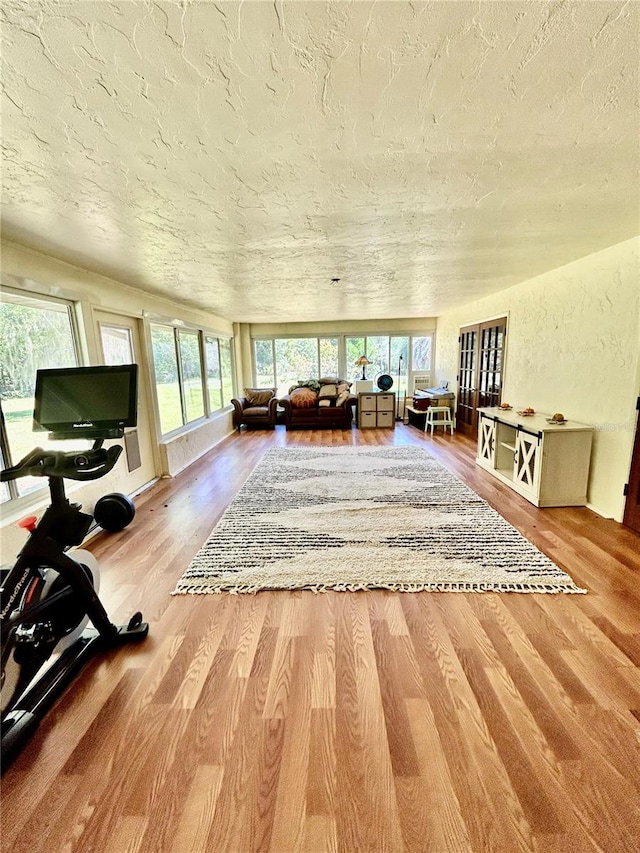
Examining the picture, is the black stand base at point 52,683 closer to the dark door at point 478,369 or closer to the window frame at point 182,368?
the window frame at point 182,368

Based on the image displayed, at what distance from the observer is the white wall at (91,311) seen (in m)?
2.20

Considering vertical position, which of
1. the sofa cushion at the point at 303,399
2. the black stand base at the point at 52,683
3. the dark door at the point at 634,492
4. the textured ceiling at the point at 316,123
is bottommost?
the black stand base at the point at 52,683

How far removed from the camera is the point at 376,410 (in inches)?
260

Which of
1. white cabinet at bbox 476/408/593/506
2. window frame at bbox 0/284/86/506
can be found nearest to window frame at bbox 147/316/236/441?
window frame at bbox 0/284/86/506

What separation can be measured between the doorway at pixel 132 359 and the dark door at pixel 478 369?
469cm

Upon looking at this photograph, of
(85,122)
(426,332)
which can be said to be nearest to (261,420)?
(426,332)

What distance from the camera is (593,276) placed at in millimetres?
2838

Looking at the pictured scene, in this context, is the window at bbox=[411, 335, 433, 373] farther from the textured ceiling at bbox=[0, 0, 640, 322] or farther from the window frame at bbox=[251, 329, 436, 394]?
the textured ceiling at bbox=[0, 0, 640, 322]

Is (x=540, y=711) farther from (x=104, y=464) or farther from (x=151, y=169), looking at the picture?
(x=151, y=169)

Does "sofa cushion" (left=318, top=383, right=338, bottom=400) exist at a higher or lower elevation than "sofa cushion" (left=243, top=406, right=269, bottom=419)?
higher

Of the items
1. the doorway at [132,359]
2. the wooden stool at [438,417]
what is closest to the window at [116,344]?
the doorway at [132,359]

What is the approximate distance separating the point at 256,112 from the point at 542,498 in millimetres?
3407

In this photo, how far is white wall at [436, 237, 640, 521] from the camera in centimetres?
254

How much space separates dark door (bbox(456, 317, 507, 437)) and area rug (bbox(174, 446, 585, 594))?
2.05m
